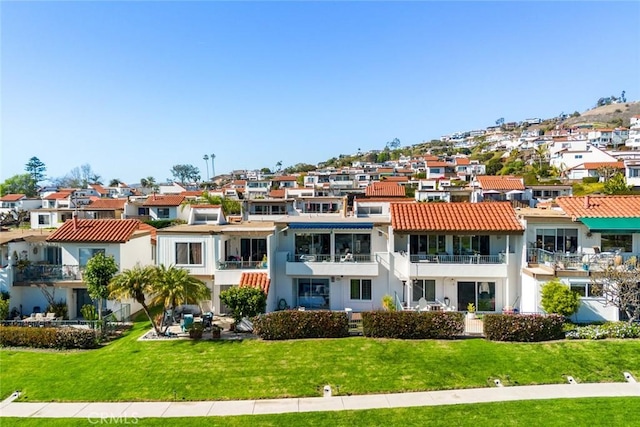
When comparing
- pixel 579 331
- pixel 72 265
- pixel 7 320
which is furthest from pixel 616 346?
pixel 7 320

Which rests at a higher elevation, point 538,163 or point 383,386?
point 538,163

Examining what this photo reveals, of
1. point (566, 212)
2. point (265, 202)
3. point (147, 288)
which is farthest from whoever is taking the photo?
point (265, 202)

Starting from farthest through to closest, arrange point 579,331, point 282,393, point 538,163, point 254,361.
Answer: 1. point 538,163
2. point 579,331
3. point 254,361
4. point 282,393

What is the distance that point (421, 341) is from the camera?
2520 centimetres

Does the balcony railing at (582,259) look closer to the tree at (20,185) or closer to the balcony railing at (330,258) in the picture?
the balcony railing at (330,258)

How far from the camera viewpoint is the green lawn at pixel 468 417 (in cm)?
1775

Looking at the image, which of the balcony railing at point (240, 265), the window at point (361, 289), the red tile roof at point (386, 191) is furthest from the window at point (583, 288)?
the red tile roof at point (386, 191)

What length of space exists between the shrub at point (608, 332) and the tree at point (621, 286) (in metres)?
0.89

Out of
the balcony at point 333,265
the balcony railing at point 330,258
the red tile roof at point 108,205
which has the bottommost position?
the balcony at point 333,265

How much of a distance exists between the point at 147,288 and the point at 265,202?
161ft

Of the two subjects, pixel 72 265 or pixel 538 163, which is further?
pixel 538 163

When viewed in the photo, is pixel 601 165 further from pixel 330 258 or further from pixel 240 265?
pixel 240 265

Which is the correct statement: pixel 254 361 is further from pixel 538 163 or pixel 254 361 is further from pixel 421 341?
pixel 538 163

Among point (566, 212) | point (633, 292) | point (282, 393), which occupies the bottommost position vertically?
point (282, 393)
